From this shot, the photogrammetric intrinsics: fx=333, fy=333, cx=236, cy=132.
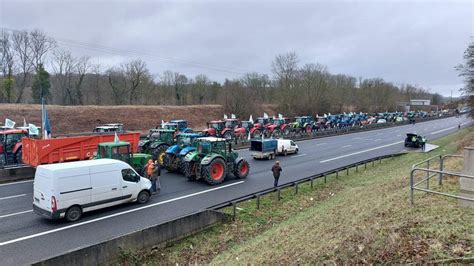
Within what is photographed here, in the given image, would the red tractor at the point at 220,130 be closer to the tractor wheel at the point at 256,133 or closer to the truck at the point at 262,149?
the tractor wheel at the point at 256,133

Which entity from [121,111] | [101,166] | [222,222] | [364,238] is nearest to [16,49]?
[121,111]

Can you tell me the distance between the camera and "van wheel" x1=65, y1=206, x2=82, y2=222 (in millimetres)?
11656

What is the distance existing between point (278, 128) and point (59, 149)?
87.6 ft

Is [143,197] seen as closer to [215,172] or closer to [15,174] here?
[215,172]

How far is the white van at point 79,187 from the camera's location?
1130 cm

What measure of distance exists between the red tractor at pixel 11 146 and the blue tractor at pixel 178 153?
8988 millimetres

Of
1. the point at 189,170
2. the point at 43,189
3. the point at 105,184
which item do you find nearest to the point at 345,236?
the point at 105,184

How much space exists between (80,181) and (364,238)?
955 centimetres

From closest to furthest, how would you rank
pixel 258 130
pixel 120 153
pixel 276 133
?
1. pixel 120 153
2. pixel 258 130
3. pixel 276 133

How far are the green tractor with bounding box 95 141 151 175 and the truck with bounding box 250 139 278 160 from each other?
10690 mm

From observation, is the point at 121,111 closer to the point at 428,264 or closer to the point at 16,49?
the point at 16,49

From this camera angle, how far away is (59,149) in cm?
1795

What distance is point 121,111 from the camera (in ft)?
173

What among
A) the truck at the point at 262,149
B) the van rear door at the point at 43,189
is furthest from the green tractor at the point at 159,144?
the van rear door at the point at 43,189
